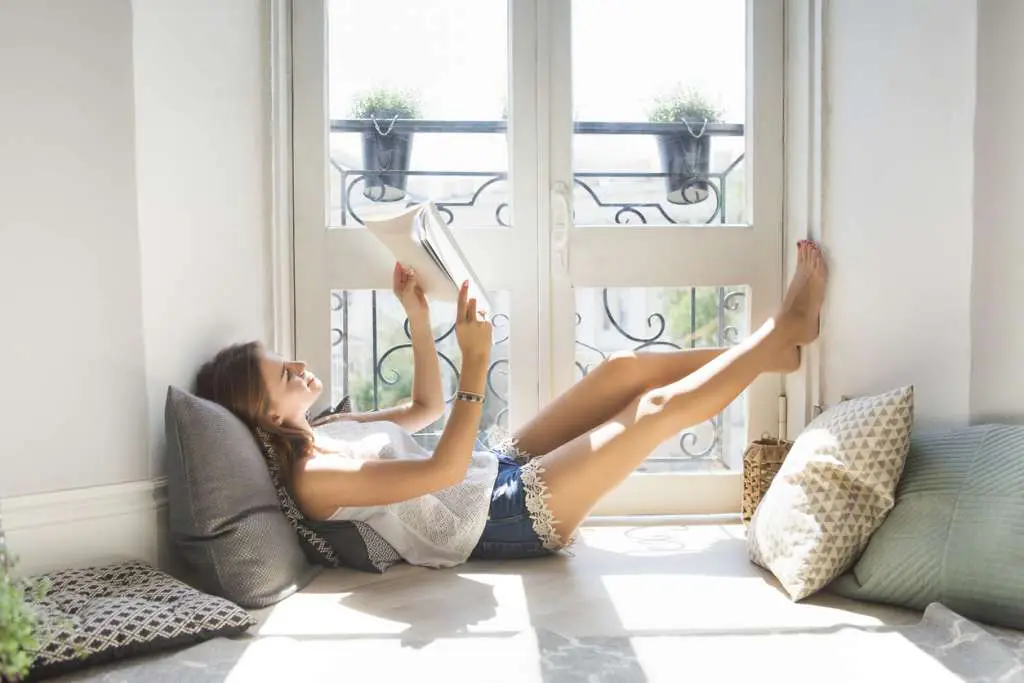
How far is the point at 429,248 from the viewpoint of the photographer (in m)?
2.01

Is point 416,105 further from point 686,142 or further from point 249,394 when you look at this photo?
point 249,394

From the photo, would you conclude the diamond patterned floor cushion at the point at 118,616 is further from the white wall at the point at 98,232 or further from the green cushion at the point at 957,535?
the green cushion at the point at 957,535

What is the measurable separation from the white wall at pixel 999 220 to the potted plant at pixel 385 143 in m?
1.46

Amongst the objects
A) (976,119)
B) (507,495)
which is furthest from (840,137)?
(507,495)

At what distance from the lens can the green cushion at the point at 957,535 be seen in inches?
62.2

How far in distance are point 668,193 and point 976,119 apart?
85 cm

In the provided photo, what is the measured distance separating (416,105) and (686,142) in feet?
2.61

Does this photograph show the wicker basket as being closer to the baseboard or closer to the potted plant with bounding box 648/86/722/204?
the potted plant with bounding box 648/86/722/204

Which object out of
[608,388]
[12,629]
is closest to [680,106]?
[608,388]

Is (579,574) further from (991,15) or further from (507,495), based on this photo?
(991,15)

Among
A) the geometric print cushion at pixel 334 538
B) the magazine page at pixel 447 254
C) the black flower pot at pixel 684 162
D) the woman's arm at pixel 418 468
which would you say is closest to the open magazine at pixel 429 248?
the magazine page at pixel 447 254

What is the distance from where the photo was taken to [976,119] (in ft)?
6.32

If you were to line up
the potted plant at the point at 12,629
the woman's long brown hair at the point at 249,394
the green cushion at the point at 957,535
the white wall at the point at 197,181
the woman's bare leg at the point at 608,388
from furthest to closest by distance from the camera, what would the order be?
the woman's bare leg at the point at 608,388, the woman's long brown hair at the point at 249,394, the white wall at the point at 197,181, the green cushion at the point at 957,535, the potted plant at the point at 12,629

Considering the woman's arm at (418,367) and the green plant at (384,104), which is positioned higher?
the green plant at (384,104)
